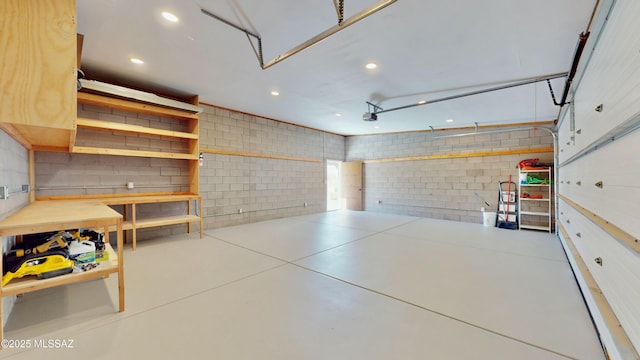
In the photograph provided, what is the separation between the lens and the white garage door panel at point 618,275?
4.21 feet

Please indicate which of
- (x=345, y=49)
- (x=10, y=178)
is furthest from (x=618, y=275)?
(x=10, y=178)

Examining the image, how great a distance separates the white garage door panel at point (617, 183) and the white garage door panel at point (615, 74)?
0.15 meters

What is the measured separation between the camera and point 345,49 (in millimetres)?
3025

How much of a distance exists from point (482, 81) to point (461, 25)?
1.71 metres

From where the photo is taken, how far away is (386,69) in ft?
11.6

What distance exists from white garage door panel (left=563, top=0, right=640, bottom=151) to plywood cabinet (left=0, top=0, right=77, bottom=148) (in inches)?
136

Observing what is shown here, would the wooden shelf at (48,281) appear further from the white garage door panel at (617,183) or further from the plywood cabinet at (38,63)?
the white garage door panel at (617,183)

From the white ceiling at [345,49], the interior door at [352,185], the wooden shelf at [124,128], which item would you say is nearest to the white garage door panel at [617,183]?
the white ceiling at [345,49]

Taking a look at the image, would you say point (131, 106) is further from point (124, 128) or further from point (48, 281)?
point (48, 281)

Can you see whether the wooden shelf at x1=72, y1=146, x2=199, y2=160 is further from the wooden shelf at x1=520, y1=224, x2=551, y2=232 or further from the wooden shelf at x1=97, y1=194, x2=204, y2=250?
the wooden shelf at x1=520, y1=224, x2=551, y2=232

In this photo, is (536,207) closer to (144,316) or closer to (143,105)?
(144,316)

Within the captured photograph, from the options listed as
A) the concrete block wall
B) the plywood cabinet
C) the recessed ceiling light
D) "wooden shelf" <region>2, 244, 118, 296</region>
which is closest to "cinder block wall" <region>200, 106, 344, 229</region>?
the concrete block wall

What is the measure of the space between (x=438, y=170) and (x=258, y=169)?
5.18m

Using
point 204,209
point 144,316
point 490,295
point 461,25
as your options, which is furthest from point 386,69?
point 204,209
